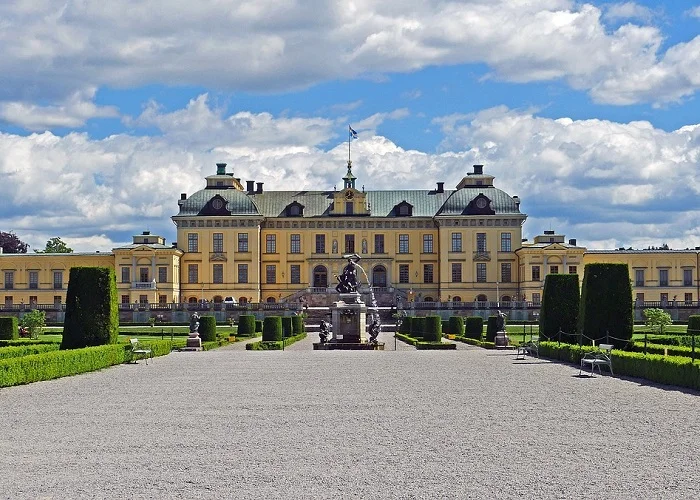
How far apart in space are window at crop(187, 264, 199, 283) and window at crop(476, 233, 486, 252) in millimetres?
17247

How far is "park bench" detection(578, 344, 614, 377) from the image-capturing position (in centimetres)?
1836

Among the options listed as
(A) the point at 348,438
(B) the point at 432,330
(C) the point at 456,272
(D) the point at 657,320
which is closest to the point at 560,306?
(B) the point at 432,330

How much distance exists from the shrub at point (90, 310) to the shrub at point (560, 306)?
10.6 meters

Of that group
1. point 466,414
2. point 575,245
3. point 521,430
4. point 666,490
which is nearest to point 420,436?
point 521,430

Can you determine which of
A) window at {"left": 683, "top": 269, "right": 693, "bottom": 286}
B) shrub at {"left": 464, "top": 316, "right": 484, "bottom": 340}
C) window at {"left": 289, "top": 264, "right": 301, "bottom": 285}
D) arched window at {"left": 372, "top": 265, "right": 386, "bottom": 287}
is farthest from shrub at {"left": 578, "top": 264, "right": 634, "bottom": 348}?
window at {"left": 683, "top": 269, "right": 693, "bottom": 286}

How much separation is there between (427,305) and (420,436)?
45.3m

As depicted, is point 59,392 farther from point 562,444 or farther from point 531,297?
point 531,297

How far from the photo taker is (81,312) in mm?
22156

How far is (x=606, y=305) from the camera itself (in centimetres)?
2198

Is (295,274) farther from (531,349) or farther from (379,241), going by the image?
(531,349)

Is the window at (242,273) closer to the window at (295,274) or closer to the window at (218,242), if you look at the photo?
the window at (218,242)

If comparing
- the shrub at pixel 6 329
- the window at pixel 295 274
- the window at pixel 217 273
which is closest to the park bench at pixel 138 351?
the shrub at pixel 6 329

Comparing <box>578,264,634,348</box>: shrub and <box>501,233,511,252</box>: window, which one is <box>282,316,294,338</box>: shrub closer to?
<box>578,264,634,348</box>: shrub

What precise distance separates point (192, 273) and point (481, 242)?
1782 cm
